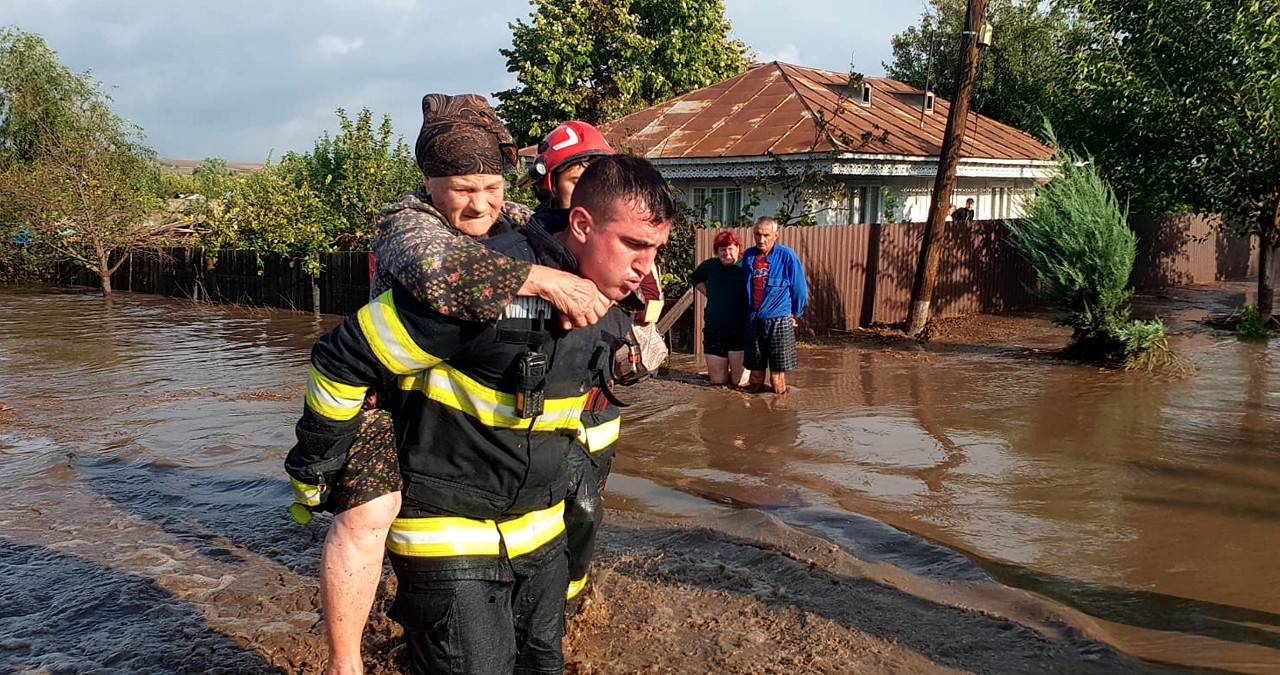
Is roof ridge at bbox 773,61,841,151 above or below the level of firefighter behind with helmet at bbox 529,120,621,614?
above

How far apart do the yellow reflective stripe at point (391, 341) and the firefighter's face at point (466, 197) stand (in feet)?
2.01

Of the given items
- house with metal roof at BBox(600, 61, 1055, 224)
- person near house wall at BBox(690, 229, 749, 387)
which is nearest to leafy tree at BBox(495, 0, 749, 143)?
house with metal roof at BBox(600, 61, 1055, 224)

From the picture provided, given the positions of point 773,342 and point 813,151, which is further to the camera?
point 813,151

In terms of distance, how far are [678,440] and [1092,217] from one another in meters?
6.22

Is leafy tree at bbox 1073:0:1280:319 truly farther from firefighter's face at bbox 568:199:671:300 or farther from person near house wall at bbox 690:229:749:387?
firefighter's face at bbox 568:199:671:300

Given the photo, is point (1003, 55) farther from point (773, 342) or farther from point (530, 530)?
point (530, 530)

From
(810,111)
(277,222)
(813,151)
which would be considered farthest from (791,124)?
(277,222)

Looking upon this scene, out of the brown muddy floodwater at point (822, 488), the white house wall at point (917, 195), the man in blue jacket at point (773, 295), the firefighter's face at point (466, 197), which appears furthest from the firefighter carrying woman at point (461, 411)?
the white house wall at point (917, 195)

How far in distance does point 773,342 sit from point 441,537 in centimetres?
765

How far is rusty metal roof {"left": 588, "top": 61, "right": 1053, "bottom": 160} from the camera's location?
18.0 m

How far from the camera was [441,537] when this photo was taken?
8.48 ft

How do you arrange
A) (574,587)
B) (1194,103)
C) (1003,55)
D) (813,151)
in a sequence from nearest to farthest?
(574,587) < (1194,103) < (813,151) < (1003,55)

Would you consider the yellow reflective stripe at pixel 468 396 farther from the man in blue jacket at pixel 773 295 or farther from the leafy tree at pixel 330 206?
the leafy tree at pixel 330 206

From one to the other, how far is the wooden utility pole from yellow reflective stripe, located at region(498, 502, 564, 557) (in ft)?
39.6
